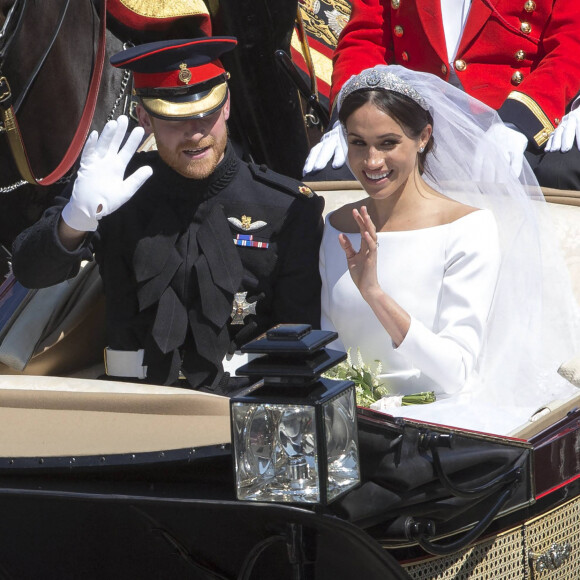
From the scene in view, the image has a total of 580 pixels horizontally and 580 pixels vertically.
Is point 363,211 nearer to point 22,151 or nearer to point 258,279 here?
point 258,279

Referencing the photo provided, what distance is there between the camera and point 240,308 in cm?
283

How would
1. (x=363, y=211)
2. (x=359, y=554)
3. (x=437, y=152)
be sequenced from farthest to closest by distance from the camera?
(x=437, y=152) < (x=363, y=211) < (x=359, y=554)

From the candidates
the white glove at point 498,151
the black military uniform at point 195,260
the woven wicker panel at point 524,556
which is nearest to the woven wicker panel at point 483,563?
the woven wicker panel at point 524,556

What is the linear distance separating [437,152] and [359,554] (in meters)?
1.31

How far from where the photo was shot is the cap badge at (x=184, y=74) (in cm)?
277

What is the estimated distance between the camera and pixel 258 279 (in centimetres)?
288

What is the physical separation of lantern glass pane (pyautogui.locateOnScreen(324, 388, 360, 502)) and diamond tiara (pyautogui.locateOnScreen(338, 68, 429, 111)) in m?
1.13

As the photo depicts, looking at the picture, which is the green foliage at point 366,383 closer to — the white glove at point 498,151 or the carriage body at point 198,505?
the carriage body at point 198,505

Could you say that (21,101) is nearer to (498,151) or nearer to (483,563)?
(498,151)

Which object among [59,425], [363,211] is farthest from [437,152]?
[59,425]

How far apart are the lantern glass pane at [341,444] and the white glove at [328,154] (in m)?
1.65

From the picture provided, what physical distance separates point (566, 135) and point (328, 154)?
0.68 metres

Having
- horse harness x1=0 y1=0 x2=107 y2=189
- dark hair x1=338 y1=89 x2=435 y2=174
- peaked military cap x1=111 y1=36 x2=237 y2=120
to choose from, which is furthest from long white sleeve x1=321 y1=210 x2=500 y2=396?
horse harness x1=0 y1=0 x2=107 y2=189

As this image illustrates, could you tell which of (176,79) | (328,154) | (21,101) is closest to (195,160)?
(176,79)
